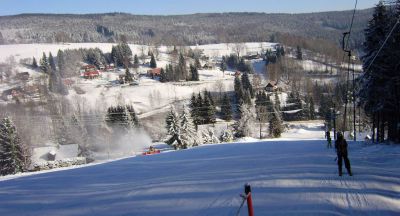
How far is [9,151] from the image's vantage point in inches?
1831

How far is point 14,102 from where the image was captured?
4756 inches

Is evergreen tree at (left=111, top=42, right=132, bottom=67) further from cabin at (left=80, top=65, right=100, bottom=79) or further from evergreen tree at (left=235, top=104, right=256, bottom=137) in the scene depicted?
evergreen tree at (left=235, top=104, right=256, bottom=137)

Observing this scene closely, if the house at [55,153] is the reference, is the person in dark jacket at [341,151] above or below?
above

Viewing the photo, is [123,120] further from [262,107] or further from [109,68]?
[109,68]

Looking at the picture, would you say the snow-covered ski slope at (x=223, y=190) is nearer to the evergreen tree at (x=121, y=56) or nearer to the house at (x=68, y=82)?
the house at (x=68, y=82)

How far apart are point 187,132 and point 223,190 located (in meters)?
39.0

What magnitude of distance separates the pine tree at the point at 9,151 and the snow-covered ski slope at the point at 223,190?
3160 centimetres

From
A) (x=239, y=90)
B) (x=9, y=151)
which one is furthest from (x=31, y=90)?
(x=9, y=151)

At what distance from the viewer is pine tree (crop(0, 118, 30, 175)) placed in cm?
4612

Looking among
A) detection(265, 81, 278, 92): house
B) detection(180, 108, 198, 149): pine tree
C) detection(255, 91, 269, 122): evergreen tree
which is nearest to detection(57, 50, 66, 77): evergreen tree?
detection(265, 81, 278, 92): house

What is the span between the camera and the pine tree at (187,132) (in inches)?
1955

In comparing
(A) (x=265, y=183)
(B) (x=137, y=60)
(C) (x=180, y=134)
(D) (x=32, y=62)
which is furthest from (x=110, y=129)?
(D) (x=32, y=62)

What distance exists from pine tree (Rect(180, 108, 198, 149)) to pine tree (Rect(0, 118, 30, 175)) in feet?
68.8

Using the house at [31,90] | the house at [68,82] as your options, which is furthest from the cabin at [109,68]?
the house at [31,90]
